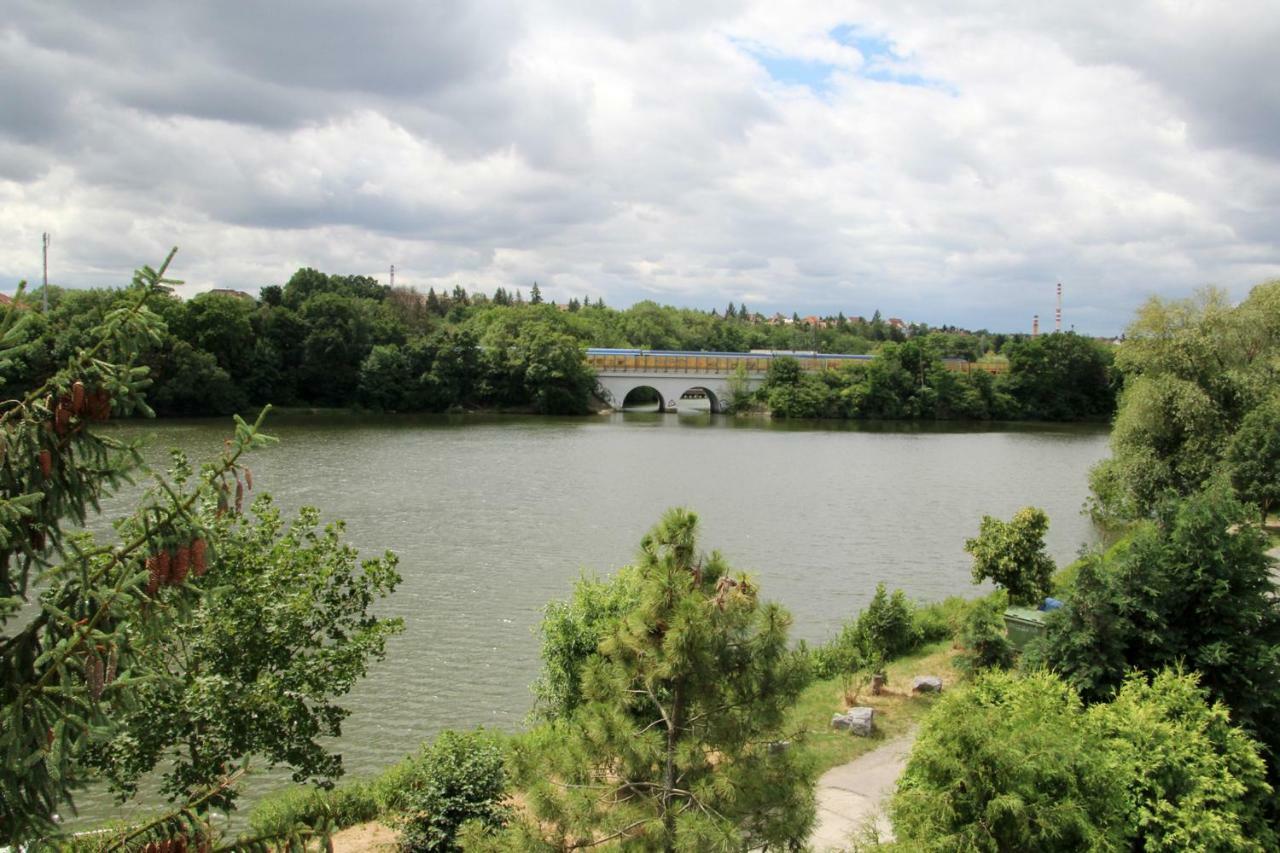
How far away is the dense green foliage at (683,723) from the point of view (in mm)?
6605

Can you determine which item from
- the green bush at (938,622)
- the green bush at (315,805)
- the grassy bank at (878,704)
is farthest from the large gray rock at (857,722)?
the green bush at (315,805)

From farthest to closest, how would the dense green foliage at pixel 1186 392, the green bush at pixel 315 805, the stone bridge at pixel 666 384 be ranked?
1. the stone bridge at pixel 666 384
2. the dense green foliage at pixel 1186 392
3. the green bush at pixel 315 805

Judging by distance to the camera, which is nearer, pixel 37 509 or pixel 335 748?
pixel 37 509

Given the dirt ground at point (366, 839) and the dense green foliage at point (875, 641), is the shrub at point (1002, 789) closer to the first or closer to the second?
the dirt ground at point (366, 839)

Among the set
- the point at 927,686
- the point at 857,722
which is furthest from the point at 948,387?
the point at 857,722

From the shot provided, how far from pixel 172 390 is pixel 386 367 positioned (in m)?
16.6

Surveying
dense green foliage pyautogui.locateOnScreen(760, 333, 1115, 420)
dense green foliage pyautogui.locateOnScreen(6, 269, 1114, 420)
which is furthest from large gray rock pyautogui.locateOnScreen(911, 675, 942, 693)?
dense green foliage pyautogui.locateOnScreen(760, 333, 1115, 420)

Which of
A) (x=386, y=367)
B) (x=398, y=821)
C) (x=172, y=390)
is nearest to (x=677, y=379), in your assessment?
(x=386, y=367)

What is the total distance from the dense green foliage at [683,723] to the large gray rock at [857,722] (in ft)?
19.7

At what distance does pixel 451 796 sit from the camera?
946 cm

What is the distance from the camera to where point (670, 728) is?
22.6 feet

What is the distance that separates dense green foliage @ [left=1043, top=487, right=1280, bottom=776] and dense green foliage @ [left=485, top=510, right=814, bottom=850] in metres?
4.72

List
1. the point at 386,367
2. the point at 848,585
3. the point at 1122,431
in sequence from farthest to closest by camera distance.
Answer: the point at 386,367
the point at 1122,431
the point at 848,585

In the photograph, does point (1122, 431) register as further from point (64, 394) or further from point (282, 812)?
point (64, 394)
